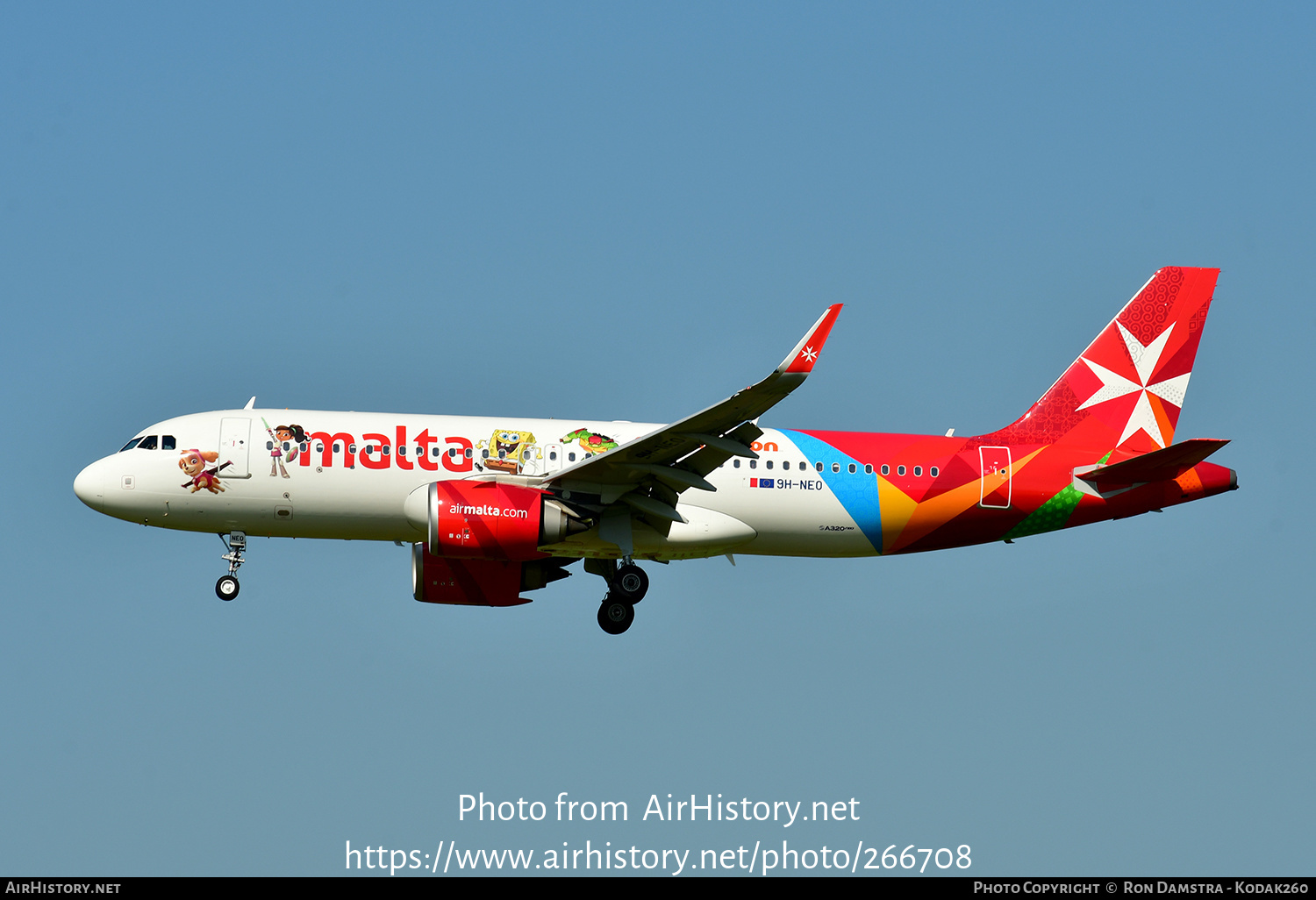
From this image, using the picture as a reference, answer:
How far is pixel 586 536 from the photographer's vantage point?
33844mm

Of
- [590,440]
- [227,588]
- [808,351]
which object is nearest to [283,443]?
[227,588]

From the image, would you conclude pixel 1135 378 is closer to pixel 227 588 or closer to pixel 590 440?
pixel 590 440

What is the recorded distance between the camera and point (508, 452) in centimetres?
3428

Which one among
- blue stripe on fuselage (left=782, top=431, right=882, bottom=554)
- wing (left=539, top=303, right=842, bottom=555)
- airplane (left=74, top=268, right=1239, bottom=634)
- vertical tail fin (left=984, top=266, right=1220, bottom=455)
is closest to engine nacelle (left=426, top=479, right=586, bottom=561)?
airplane (left=74, top=268, right=1239, bottom=634)

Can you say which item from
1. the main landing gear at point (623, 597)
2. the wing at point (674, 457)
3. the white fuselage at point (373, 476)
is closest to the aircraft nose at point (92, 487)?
the white fuselage at point (373, 476)

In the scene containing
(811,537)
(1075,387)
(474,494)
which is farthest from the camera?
(1075,387)

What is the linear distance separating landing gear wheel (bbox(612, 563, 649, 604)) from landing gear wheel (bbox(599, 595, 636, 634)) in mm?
157

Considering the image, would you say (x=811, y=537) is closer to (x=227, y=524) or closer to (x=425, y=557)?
(x=425, y=557)

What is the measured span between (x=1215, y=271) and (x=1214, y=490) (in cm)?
630

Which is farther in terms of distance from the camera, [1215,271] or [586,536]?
[1215,271]

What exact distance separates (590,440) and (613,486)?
186 centimetres

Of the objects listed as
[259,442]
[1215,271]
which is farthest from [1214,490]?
[259,442]

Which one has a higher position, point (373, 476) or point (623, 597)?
point (373, 476)

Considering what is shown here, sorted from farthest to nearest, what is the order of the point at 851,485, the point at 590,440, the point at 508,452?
the point at 851,485
the point at 590,440
the point at 508,452
